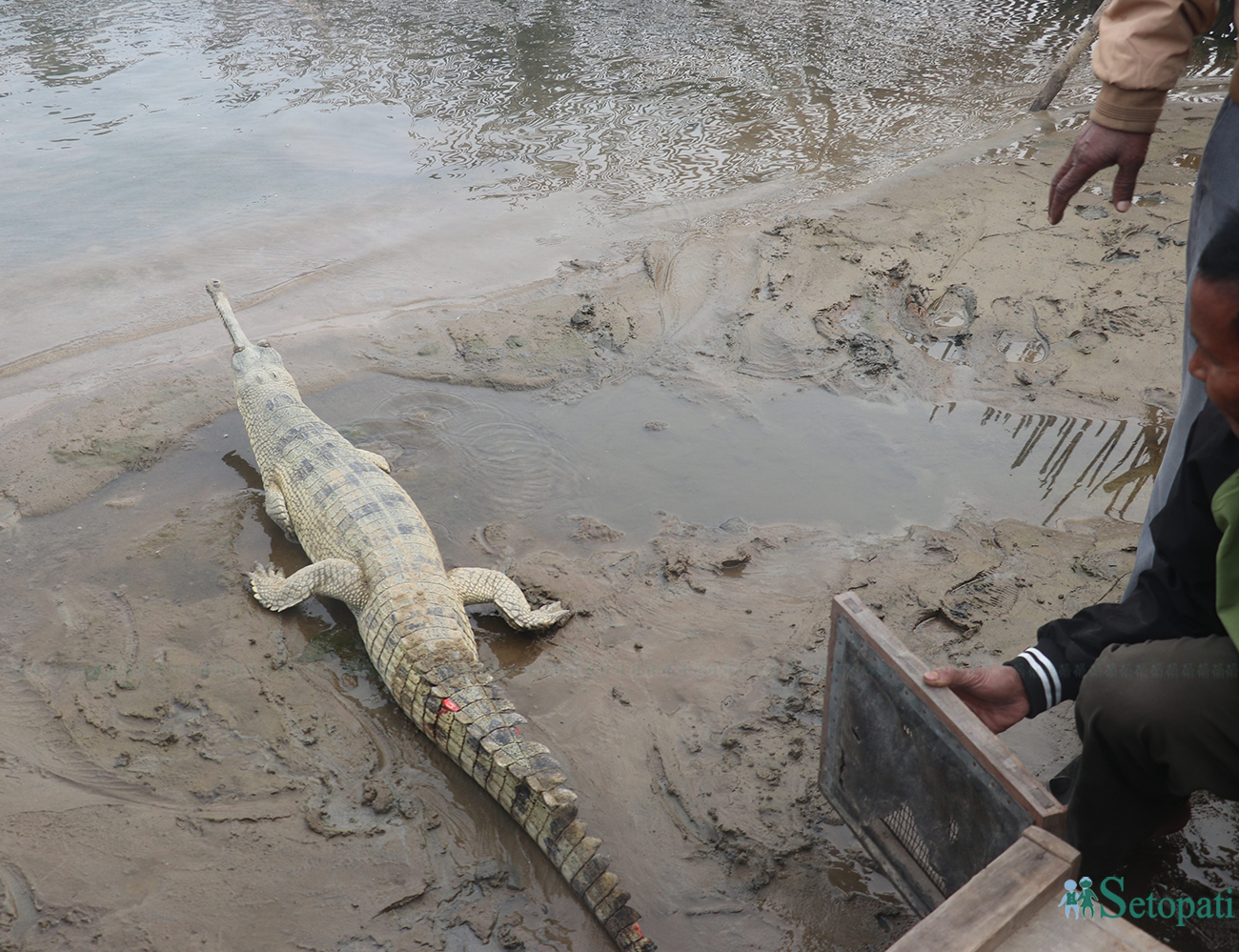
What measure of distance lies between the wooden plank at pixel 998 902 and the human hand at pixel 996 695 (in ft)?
1.66

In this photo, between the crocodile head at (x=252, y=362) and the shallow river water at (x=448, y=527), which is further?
the crocodile head at (x=252, y=362)

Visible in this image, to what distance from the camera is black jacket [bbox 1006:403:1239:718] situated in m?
1.90

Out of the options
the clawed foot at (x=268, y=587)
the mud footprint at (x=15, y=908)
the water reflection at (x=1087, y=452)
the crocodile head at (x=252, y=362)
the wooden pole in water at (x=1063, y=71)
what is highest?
the wooden pole in water at (x=1063, y=71)

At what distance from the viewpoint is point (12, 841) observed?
8.96 feet

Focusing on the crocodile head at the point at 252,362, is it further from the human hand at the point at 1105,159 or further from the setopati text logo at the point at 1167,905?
the setopati text logo at the point at 1167,905

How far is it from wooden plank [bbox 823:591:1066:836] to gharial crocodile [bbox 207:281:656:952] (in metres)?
1.15

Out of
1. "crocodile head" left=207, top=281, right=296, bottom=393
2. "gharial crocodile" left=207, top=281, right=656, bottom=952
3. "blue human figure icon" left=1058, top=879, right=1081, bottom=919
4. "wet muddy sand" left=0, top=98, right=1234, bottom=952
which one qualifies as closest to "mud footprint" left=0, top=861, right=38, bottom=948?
"wet muddy sand" left=0, top=98, right=1234, bottom=952

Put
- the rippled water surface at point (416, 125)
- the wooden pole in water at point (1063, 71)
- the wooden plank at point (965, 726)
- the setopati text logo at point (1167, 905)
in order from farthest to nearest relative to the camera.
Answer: the wooden pole in water at point (1063, 71)
the rippled water surface at point (416, 125)
the setopati text logo at point (1167, 905)
the wooden plank at point (965, 726)

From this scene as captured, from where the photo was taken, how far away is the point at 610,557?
13.2 feet

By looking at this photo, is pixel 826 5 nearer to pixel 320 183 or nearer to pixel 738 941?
pixel 320 183

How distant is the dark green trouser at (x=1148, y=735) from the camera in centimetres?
179

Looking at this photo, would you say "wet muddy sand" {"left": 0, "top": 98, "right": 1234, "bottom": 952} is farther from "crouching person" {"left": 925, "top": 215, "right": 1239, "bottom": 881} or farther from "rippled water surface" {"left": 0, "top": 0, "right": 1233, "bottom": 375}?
"rippled water surface" {"left": 0, "top": 0, "right": 1233, "bottom": 375}

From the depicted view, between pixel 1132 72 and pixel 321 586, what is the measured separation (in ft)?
11.8

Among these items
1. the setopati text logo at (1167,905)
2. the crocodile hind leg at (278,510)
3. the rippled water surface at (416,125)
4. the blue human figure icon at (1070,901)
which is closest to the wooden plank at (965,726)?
the blue human figure icon at (1070,901)
